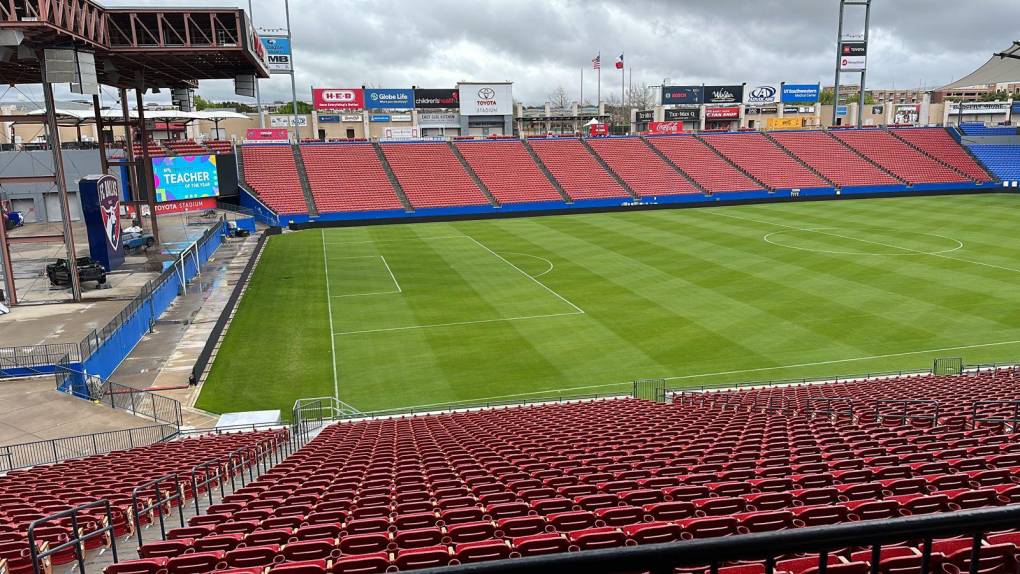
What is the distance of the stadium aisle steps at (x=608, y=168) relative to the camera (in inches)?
2911

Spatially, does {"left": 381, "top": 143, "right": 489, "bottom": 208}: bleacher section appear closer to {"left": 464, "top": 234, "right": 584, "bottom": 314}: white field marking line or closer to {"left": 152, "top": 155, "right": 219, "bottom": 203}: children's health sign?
{"left": 464, "top": 234, "right": 584, "bottom": 314}: white field marking line

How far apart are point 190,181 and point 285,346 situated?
2874 centimetres

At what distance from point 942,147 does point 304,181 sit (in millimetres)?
76273

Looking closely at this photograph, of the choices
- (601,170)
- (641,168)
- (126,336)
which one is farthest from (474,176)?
(126,336)

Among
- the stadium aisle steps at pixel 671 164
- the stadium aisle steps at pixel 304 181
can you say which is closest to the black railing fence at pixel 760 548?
the stadium aisle steps at pixel 304 181

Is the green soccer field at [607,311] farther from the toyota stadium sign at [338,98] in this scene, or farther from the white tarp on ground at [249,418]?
the toyota stadium sign at [338,98]

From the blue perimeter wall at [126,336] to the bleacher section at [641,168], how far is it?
48134 mm

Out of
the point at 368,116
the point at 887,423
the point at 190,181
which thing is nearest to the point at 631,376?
the point at 887,423

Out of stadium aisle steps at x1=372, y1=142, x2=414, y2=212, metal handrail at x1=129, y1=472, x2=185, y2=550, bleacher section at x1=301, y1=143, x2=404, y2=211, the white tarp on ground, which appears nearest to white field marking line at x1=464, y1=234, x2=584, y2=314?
stadium aisle steps at x1=372, y1=142, x2=414, y2=212

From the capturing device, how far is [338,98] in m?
87.5

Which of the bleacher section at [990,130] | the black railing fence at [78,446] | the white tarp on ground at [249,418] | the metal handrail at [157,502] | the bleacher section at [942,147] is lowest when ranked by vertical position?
the white tarp on ground at [249,418]

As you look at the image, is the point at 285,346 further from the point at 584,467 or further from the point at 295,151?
the point at 295,151

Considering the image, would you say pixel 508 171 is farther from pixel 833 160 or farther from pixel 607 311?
pixel 607 311

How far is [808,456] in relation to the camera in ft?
33.6
